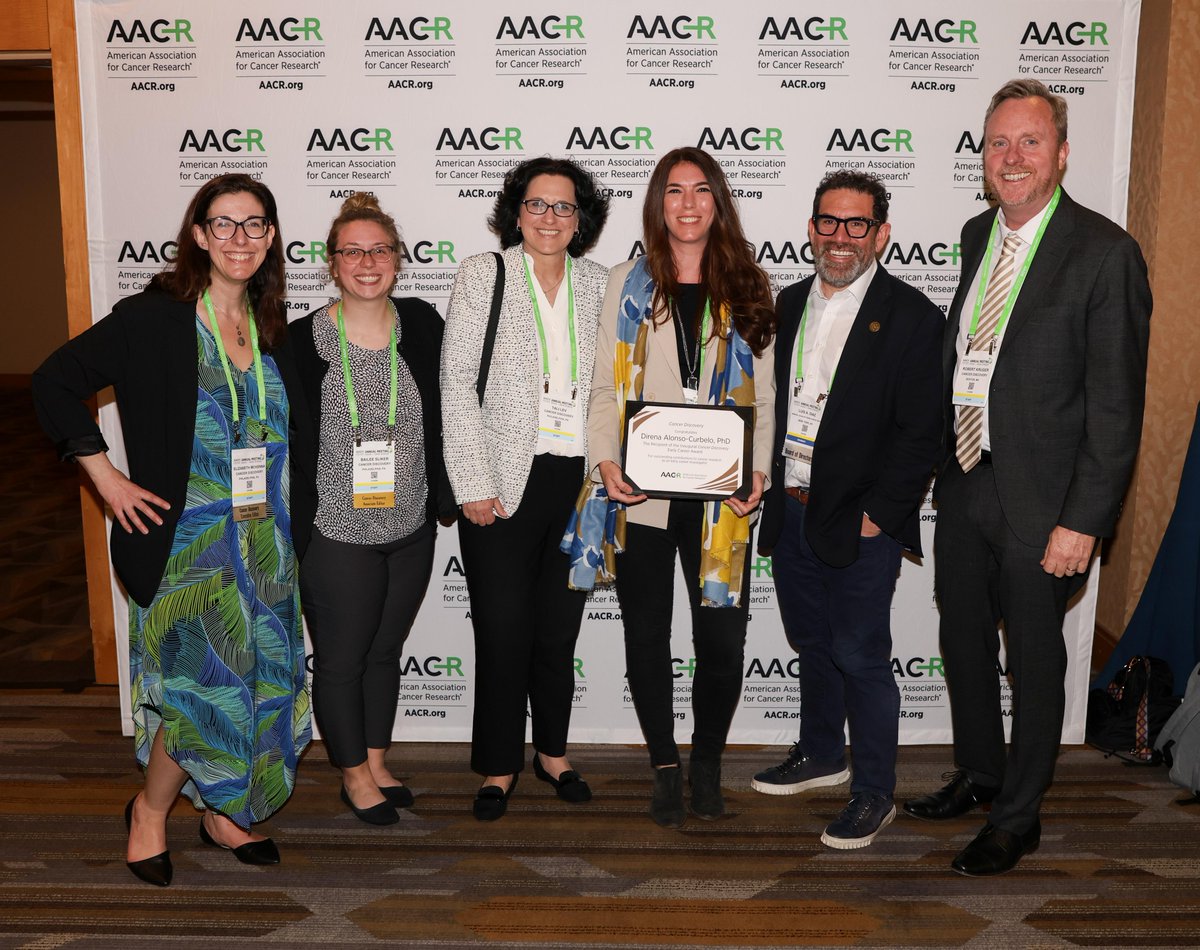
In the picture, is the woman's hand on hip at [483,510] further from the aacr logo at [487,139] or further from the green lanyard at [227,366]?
the aacr logo at [487,139]

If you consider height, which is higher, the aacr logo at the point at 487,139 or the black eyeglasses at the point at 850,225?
the aacr logo at the point at 487,139

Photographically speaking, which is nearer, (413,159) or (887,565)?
(887,565)

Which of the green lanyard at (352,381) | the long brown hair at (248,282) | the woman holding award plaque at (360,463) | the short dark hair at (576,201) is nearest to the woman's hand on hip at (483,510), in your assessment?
the woman holding award plaque at (360,463)

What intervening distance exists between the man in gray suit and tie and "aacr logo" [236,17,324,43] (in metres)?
2.42

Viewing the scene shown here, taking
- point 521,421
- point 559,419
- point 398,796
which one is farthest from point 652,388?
point 398,796

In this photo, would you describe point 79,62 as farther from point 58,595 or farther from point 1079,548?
point 1079,548

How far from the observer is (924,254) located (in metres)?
3.84

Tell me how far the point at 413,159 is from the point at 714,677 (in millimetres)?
2187

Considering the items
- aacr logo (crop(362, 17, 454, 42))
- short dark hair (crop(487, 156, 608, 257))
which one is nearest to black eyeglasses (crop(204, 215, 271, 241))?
short dark hair (crop(487, 156, 608, 257))

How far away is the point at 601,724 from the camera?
4055 mm

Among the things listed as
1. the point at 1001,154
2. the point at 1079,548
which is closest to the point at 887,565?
the point at 1079,548

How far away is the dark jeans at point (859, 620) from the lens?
10.4 feet

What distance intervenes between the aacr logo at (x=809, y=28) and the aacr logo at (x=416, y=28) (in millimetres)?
1164

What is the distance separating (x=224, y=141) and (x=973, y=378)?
2.83 m
